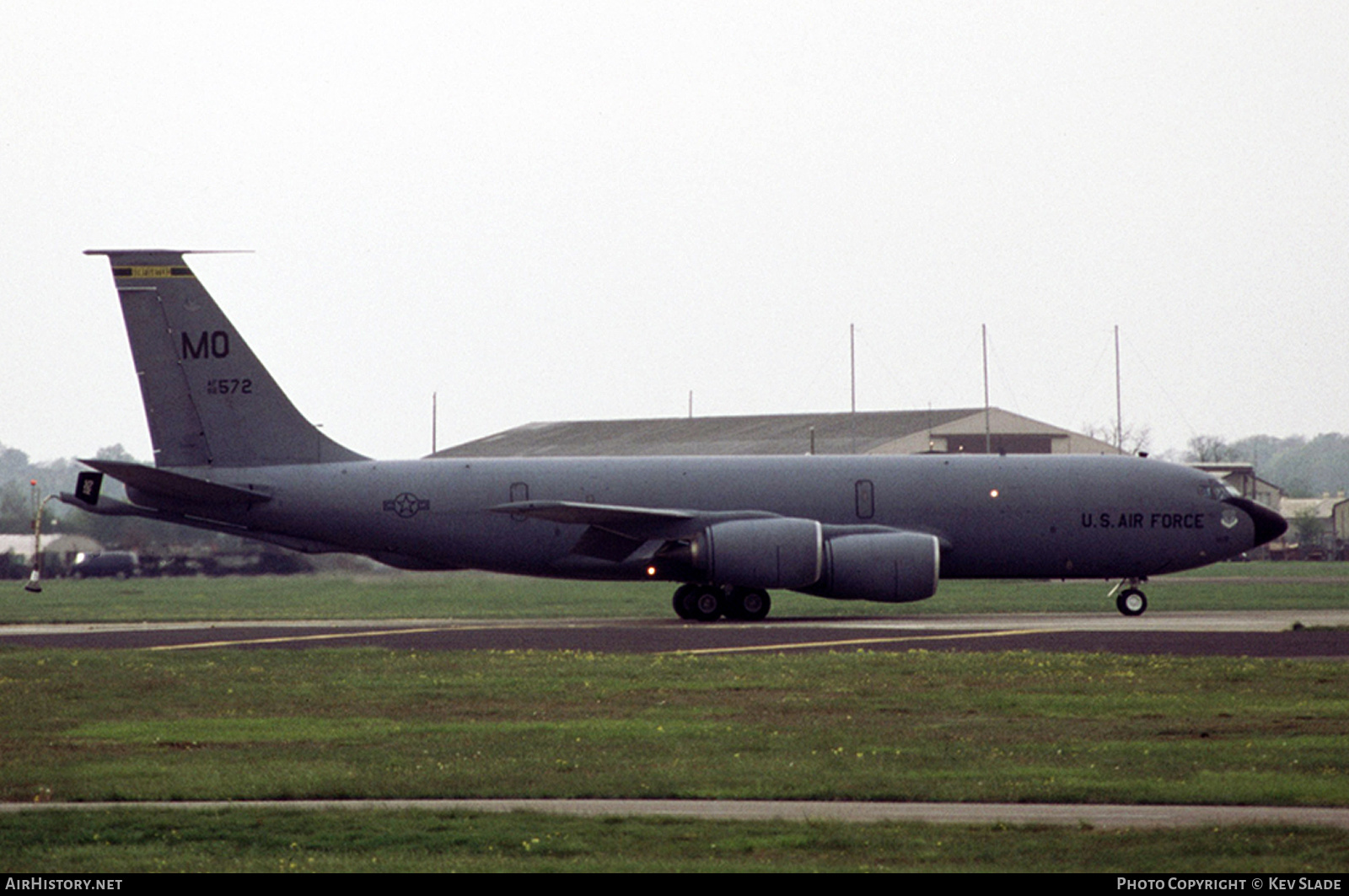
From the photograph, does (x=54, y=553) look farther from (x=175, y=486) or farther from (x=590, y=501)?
(x=590, y=501)

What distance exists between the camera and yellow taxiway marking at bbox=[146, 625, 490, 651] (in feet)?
98.9

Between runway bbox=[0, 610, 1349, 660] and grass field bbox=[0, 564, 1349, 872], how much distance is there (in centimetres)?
224

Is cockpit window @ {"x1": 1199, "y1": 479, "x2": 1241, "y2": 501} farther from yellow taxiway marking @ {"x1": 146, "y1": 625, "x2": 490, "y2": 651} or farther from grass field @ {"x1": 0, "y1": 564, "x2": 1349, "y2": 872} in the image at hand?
yellow taxiway marking @ {"x1": 146, "y1": 625, "x2": 490, "y2": 651}

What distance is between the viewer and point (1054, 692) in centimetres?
2108

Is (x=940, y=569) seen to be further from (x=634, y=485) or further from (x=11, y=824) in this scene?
(x=11, y=824)

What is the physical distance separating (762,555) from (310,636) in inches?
393

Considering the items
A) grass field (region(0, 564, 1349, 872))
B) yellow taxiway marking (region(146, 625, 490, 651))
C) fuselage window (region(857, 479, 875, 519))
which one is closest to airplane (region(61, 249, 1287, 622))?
fuselage window (region(857, 479, 875, 519))

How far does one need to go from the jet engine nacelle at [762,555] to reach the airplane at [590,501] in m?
0.28

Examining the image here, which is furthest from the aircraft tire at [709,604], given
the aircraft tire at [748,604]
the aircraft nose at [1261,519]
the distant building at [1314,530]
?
the distant building at [1314,530]

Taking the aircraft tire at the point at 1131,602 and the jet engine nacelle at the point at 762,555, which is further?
the aircraft tire at the point at 1131,602

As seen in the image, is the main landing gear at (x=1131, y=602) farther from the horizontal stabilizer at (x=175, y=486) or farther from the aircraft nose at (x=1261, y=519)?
the horizontal stabilizer at (x=175, y=486)

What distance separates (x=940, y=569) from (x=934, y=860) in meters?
28.1

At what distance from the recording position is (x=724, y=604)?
37781 millimetres

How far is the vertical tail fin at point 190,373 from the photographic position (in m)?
37.4
